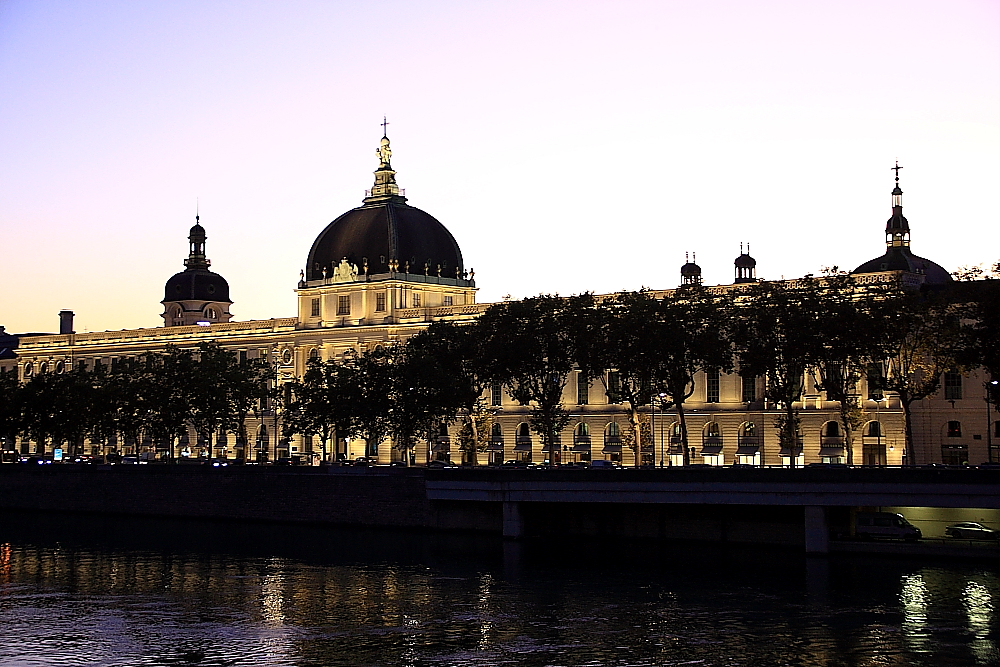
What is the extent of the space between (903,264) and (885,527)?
80357 mm

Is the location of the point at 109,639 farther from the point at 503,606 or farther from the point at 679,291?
the point at 679,291

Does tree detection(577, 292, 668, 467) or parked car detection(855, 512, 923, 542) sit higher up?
tree detection(577, 292, 668, 467)

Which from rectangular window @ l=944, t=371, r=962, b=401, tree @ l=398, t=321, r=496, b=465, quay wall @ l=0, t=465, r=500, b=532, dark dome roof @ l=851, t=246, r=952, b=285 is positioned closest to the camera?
quay wall @ l=0, t=465, r=500, b=532

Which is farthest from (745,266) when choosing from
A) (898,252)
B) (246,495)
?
(246,495)

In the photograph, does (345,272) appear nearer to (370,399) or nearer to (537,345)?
(370,399)

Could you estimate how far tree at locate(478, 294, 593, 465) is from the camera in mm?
140750

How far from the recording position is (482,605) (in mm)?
82625

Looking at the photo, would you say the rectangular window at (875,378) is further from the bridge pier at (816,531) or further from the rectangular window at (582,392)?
the rectangular window at (582,392)

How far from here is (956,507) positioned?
9888cm

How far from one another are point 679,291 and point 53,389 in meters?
74.1

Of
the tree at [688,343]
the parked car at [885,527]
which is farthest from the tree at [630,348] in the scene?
the parked car at [885,527]

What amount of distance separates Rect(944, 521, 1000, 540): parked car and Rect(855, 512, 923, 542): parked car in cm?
217

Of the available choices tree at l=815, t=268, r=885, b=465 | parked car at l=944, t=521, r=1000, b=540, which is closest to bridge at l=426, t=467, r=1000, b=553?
parked car at l=944, t=521, r=1000, b=540

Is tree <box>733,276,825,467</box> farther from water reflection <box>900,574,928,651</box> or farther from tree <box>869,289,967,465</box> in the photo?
water reflection <box>900,574,928,651</box>
